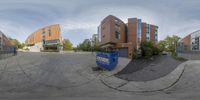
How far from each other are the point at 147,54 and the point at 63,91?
2693 cm

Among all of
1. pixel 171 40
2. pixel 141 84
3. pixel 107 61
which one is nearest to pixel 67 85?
pixel 141 84

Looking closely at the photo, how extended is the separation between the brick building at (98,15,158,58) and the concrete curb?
1652 centimetres

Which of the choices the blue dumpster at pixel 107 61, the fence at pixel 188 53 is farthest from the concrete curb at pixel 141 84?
the fence at pixel 188 53

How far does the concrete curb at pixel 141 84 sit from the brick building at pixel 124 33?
16.5 meters

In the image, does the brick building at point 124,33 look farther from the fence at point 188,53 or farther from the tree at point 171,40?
the fence at point 188,53

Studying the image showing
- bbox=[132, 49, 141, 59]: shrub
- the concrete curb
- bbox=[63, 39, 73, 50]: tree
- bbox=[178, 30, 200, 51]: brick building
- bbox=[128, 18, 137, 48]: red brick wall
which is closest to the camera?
the concrete curb

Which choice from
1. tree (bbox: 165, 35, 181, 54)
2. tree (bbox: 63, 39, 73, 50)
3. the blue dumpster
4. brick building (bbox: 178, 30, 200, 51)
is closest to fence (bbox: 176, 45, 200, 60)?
brick building (bbox: 178, 30, 200, 51)

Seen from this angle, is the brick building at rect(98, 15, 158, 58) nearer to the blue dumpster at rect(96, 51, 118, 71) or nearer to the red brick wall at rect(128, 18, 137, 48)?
the red brick wall at rect(128, 18, 137, 48)

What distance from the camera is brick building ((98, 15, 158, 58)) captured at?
39.3 m

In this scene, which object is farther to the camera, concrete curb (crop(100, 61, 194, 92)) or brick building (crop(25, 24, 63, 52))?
brick building (crop(25, 24, 63, 52))

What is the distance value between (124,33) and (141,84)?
41.1 m

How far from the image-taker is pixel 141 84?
1495 cm

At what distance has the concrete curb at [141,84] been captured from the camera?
531 inches

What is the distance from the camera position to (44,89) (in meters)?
12.6
